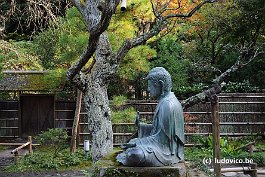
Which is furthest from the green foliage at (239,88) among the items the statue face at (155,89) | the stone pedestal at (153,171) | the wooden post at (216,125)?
the stone pedestal at (153,171)

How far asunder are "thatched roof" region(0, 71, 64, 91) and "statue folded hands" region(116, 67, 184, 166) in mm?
10368

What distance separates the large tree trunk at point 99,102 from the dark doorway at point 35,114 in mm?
7314

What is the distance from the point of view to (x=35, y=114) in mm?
16672

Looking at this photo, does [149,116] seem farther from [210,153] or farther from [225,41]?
[225,41]

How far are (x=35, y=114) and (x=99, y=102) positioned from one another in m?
7.95

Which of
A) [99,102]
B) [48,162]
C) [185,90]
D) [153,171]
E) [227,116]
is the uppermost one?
[185,90]

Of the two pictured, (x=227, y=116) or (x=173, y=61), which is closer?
(x=227, y=116)

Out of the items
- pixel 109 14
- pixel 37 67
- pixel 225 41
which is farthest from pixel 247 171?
Answer: pixel 37 67

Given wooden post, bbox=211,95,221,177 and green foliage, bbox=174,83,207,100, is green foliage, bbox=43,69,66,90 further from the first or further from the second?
wooden post, bbox=211,95,221,177

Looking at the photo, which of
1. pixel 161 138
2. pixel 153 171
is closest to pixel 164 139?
pixel 161 138

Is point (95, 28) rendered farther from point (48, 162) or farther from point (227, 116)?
point (227, 116)

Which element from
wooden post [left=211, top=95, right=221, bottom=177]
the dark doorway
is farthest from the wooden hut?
wooden post [left=211, top=95, right=221, bottom=177]

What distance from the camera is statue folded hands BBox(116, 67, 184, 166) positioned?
455 centimetres

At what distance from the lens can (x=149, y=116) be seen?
47.3ft
